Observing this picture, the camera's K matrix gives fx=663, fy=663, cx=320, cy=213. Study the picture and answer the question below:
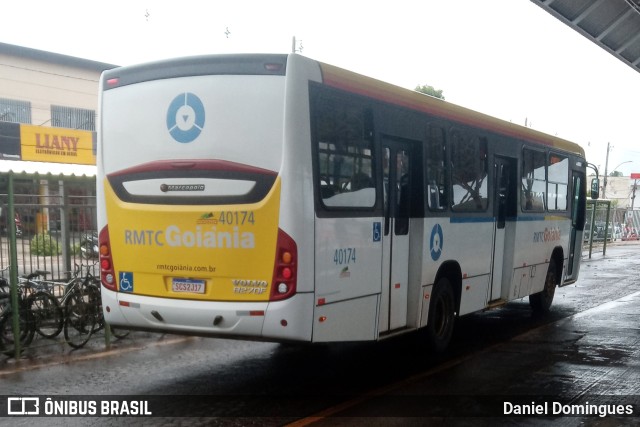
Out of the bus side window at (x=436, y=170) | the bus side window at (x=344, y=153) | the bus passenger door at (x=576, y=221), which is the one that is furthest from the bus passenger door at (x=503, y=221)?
the bus side window at (x=344, y=153)

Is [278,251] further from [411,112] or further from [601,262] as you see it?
[601,262]

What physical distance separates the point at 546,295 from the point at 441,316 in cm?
474

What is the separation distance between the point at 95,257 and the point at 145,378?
2440mm

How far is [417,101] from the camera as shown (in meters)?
8.01

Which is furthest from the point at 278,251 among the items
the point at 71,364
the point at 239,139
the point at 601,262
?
the point at 601,262

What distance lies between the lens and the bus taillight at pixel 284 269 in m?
5.98

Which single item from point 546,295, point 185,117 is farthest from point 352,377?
point 546,295

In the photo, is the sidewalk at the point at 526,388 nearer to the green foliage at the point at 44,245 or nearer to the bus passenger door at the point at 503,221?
the bus passenger door at the point at 503,221

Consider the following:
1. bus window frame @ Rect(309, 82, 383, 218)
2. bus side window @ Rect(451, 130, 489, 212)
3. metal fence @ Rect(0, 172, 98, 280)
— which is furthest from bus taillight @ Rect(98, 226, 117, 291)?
bus side window @ Rect(451, 130, 489, 212)

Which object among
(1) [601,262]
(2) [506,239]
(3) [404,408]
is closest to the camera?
(3) [404,408]

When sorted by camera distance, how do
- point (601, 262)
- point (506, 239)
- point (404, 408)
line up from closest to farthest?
point (404, 408)
point (506, 239)
point (601, 262)

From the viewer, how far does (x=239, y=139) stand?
242 inches

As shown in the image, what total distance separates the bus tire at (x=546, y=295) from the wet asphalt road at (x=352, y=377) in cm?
199

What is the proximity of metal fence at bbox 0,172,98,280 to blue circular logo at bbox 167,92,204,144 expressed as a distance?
2.75 m
